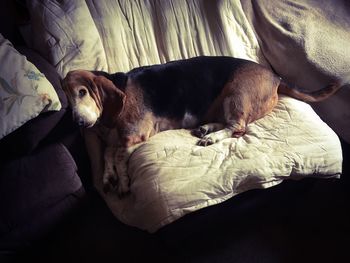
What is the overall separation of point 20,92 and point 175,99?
603 millimetres

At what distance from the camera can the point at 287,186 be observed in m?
1.46

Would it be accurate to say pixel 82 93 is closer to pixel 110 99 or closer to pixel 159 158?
pixel 110 99

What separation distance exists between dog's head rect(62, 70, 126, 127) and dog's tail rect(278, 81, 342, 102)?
0.77 meters

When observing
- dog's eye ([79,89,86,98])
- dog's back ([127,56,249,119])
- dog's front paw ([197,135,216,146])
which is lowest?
dog's front paw ([197,135,216,146])

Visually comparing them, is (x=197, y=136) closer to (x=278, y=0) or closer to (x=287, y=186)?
(x=287, y=186)

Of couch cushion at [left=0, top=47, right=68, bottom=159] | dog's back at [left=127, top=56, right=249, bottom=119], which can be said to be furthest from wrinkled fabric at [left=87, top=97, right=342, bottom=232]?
couch cushion at [left=0, top=47, right=68, bottom=159]

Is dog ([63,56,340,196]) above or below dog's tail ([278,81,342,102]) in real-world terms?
above

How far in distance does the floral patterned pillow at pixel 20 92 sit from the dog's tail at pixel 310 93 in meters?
1.01

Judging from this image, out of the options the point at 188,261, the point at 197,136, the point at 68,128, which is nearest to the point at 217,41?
the point at 197,136

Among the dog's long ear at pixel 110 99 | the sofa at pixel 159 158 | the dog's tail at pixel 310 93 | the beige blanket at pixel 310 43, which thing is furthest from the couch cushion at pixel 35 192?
the beige blanket at pixel 310 43

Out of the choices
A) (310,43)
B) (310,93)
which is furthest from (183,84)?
(310,43)

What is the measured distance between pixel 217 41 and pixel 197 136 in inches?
23.9

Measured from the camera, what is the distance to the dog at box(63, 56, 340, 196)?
135 centimetres

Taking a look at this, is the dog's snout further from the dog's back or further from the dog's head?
the dog's back
